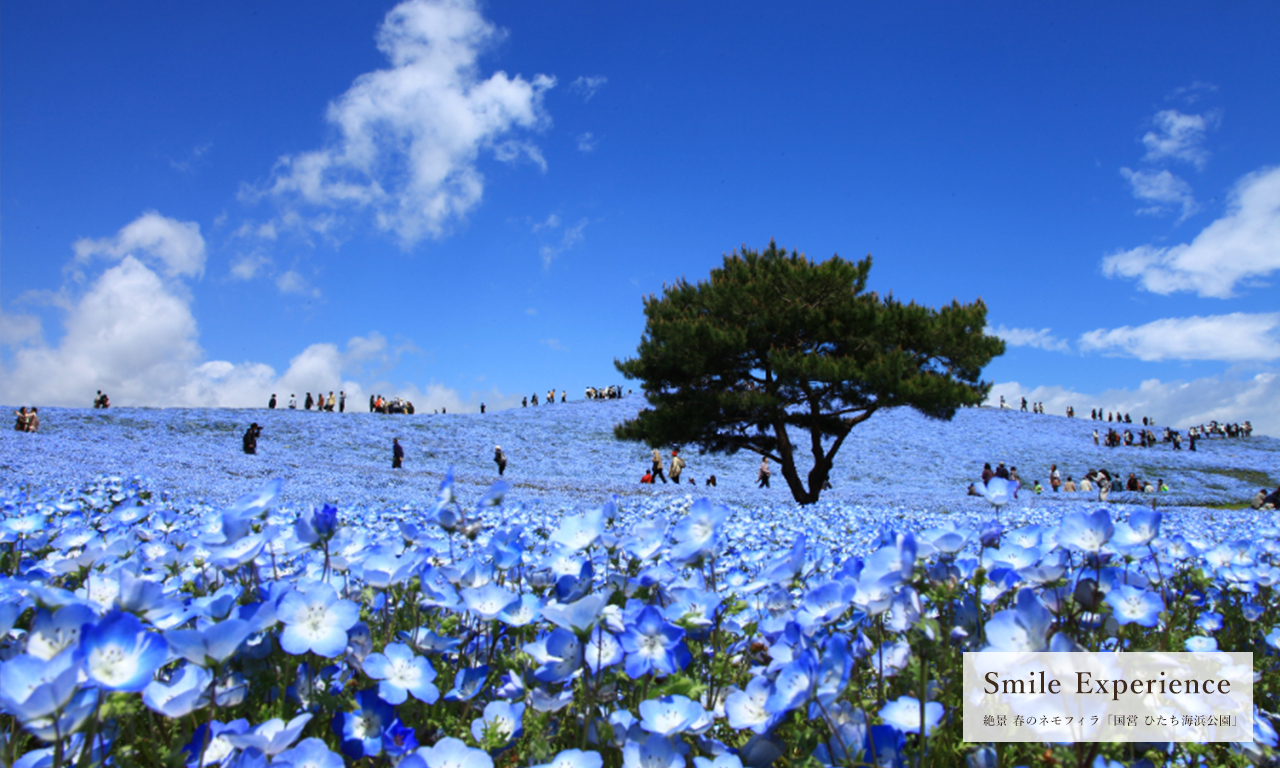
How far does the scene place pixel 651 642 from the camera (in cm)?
135

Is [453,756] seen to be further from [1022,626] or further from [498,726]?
[1022,626]

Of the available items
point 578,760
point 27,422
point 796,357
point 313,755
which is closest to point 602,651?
point 578,760

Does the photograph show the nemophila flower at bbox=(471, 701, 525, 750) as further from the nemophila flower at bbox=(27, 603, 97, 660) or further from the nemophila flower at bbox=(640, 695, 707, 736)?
the nemophila flower at bbox=(27, 603, 97, 660)

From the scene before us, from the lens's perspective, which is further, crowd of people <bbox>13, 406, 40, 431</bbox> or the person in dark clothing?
the person in dark clothing

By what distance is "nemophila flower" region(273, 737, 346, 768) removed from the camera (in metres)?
1.14

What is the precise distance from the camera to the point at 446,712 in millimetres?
1594

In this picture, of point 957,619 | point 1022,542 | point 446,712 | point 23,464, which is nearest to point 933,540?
point 957,619

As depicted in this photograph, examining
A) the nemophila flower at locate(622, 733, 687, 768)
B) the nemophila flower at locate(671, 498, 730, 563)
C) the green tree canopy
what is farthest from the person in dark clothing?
the nemophila flower at locate(622, 733, 687, 768)

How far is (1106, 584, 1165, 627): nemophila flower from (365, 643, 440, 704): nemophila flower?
52.7 inches

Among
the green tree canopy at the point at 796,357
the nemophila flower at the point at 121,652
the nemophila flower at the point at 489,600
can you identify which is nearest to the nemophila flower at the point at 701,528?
the nemophila flower at the point at 489,600

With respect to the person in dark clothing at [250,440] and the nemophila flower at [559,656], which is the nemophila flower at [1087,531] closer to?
the nemophila flower at [559,656]

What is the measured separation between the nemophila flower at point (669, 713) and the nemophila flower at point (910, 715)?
1.25ft

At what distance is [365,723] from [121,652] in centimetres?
47

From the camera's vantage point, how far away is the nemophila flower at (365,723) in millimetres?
1267
